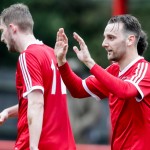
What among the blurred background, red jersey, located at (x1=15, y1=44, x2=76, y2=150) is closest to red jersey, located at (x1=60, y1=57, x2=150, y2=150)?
red jersey, located at (x1=15, y1=44, x2=76, y2=150)

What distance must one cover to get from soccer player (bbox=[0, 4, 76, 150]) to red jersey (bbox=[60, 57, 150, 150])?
0.17 meters

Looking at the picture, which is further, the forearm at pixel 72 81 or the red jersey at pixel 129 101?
the forearm at pixel 72 81

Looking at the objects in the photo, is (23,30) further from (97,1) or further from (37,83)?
(97,1)

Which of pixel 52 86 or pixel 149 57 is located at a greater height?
pixel 52 86

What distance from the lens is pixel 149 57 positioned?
39.6 ft

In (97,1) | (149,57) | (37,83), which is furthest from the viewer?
(97,1)

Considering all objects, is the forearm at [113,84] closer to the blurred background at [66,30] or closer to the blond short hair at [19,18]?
the blond short hair at [19,18]

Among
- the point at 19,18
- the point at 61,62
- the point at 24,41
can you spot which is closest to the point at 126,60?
the point at 61,62

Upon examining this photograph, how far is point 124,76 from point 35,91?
685 millimetres

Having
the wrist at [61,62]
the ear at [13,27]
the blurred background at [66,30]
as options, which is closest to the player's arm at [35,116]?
the wrist at [61,62]

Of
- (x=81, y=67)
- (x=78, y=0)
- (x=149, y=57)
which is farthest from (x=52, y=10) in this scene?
(x=149, y=57)

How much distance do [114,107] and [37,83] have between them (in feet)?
2.05

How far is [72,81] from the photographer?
7680 millimetres

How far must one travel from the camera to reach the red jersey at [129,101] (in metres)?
7.11
